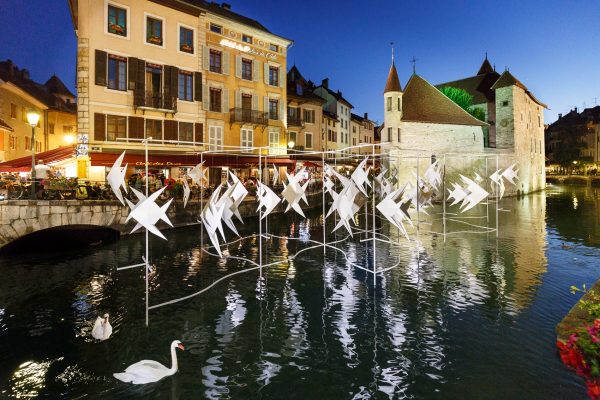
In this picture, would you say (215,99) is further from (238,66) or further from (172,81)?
(172,81)

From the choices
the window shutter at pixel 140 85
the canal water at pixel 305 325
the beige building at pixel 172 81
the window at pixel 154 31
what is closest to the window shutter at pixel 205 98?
the beige building at pixel 172 81

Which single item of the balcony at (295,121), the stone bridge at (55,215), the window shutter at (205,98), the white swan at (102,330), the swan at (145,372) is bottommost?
the swan at (145,372)

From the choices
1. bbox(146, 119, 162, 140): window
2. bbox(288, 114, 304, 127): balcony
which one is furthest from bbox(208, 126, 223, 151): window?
bbox(288, 114, 304, 127): balcony

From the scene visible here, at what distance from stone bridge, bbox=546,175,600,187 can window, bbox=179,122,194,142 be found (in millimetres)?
68972

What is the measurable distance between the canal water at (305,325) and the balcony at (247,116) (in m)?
17.6

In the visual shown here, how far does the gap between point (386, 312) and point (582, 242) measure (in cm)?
1310

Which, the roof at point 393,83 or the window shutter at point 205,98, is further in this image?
the roof at point 393,83

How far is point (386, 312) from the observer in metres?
8.62

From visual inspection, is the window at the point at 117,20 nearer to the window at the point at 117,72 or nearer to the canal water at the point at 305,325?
the window at the point at 117,72

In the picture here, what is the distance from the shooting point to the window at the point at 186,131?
1059 inches

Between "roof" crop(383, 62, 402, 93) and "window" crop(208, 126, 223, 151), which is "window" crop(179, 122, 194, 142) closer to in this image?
"window" crop(208, 126, 223, 151)

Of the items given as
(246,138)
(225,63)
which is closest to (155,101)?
(225,63)

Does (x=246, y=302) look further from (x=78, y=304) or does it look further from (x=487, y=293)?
(x=487, y=293)

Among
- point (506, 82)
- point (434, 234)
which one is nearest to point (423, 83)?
point (506, 82)
